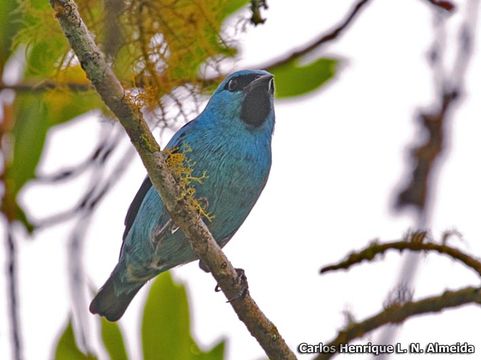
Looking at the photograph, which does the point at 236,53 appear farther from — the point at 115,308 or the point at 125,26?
the point at 115,308

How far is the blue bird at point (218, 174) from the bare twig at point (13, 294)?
5.22ft

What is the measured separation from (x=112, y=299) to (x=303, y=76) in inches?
74.5

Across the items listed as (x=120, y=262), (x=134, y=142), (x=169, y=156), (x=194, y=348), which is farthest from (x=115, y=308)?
(x=134, y=142)

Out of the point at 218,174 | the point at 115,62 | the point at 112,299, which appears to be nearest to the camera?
the point at 115,62

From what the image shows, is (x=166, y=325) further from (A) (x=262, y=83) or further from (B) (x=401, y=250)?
(B) (x=401, y=250)

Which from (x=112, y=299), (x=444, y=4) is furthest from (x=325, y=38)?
(x=112, y=299)

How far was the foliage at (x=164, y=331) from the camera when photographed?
462 centimetres

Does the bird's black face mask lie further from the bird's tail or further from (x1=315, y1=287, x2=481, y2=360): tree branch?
(x1=315, y1=287, x2=481, y2=360): tree branch

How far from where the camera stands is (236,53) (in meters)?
4.64

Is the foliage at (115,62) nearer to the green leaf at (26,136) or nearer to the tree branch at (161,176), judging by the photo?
the green leaf at (26,136)

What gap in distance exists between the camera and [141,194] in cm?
563

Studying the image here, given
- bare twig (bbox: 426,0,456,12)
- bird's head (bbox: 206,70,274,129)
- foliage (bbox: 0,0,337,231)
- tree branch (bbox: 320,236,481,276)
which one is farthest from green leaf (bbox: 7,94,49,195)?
bare twig (bbox: 426,0,456,12)

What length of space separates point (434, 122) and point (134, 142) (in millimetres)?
1372

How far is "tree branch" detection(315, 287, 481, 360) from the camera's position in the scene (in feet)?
9.11
